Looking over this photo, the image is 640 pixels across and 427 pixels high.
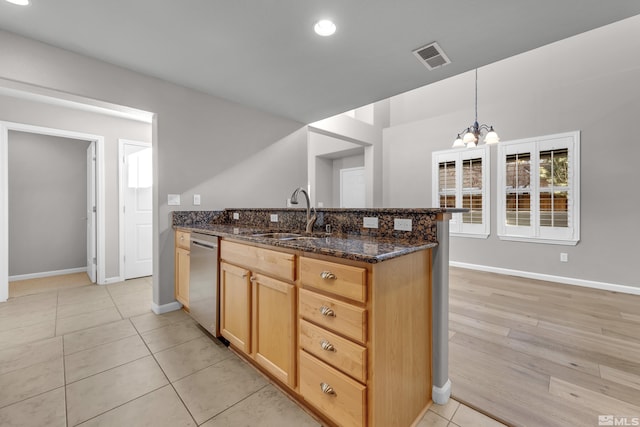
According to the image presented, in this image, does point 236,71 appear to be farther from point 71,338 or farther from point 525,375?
point 525,375

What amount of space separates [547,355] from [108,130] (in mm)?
5641

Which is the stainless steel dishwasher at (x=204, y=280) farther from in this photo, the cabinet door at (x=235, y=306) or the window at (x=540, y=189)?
the window at (x=540, y=189)

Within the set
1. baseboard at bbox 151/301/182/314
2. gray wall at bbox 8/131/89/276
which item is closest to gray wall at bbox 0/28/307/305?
baseboard at bbox 151/301/182/314

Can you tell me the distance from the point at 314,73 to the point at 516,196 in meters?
3.81

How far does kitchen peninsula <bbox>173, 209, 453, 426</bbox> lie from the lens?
3.76ft

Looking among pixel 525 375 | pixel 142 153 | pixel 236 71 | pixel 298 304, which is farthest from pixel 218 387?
pixel 142 153

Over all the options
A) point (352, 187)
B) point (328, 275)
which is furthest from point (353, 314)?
point (352, 187)

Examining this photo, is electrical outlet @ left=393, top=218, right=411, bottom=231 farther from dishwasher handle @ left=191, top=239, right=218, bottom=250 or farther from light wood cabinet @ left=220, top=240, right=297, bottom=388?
dishwasher handle @ left=191, top=239, right=218, bottom=250

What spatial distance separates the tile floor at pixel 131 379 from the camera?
4.73 feet

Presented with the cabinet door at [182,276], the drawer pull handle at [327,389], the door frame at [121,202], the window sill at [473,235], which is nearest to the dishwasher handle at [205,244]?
the cabinet door at [182,276]

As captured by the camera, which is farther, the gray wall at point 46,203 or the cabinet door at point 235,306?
the gray wall at point 46,203

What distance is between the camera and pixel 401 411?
130 cm

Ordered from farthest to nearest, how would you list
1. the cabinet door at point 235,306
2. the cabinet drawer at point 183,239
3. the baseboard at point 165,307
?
the baseboard at point 165,307, the cabinet drawer at point 183,239, the cabinet door at point 235,306

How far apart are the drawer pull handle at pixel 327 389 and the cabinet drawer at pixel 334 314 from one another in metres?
0.28
